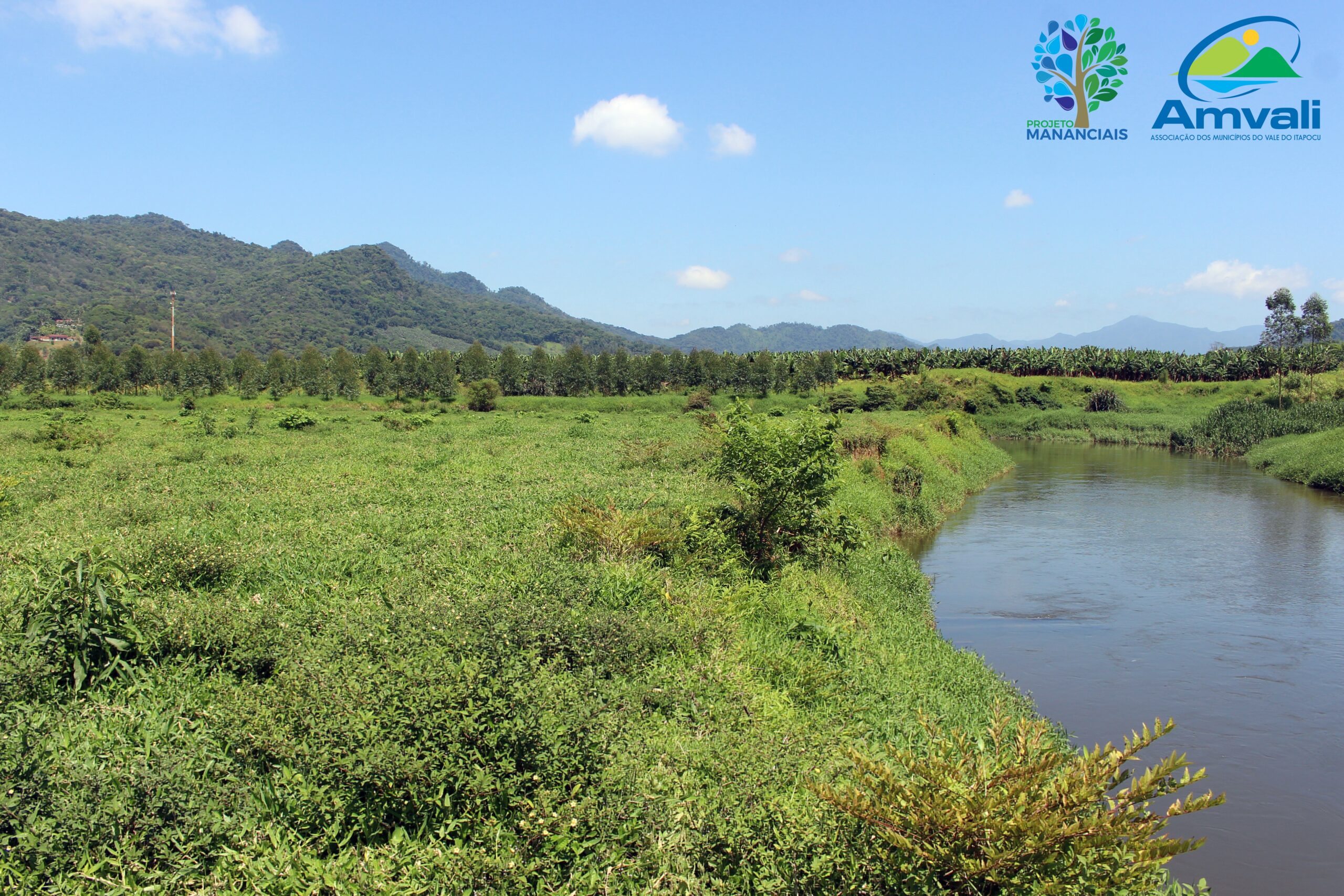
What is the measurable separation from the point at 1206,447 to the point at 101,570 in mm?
54086

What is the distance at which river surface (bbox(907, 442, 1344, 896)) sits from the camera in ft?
28.8

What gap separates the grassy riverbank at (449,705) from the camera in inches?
189

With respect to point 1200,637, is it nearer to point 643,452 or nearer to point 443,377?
point 643,452

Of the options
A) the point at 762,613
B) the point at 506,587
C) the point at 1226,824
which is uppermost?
the point at 506,587

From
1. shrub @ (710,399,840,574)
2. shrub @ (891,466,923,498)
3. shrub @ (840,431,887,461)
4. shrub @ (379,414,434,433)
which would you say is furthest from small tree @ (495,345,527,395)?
shrub @ (710,399,840,574)

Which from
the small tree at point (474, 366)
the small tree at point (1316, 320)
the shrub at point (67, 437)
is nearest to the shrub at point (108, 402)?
the shrub at point (67, 437)

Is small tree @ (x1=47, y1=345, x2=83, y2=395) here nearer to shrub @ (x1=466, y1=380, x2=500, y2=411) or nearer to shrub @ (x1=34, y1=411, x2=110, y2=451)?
shrub @ (x1=466, y1=380, x2=500, y2=411)

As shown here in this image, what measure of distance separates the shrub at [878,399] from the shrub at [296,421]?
41288mm

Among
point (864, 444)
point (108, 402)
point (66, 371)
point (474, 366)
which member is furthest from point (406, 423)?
point (474, 366)

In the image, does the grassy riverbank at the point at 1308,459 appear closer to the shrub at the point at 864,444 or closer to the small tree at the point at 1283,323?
the shrub at the point at 864,444

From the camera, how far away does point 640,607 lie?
8.86 metres

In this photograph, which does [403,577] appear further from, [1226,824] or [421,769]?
[1226,824]

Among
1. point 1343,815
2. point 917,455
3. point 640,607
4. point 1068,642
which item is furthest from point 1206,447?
point 640,607

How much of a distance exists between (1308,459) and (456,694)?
41.9m
